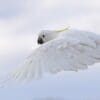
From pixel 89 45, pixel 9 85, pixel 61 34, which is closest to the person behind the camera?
pixel 9 85

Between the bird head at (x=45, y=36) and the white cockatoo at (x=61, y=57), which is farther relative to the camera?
the bird head at (x=45, y=36)

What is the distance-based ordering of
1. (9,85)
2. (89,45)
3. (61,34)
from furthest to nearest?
(61,34) < (89,45) < (9,85)

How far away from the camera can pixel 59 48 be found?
9.41 metres

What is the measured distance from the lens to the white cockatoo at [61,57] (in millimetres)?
9195

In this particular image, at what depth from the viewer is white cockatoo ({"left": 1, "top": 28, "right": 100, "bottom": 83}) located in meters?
9.20

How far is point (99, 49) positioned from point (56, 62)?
847mm

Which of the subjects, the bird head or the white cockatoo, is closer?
the white cockatoo

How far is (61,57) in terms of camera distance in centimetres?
936

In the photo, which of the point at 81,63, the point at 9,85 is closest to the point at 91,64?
the point at 81,63

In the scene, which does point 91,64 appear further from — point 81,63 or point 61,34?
point 61,34

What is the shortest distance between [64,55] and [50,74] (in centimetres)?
53

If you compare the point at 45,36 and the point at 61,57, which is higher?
the point at 45,36

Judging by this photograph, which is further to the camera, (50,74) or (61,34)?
(61,34)

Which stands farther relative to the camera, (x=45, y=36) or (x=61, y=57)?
(x=45, y=36)
